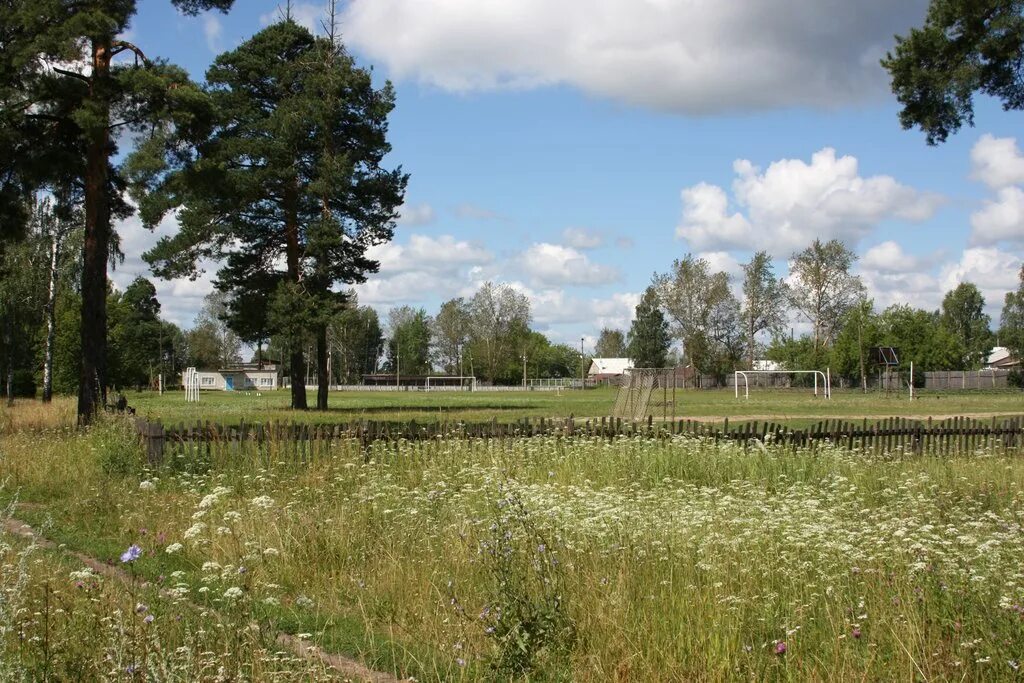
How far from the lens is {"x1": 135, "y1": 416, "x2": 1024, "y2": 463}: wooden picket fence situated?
13.9 metres

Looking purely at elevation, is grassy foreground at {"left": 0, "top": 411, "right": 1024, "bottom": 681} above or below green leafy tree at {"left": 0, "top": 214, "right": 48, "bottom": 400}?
below

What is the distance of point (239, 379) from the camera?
115 meters

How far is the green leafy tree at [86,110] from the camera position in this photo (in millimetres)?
19875

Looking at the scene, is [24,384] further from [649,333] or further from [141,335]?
[649,333]

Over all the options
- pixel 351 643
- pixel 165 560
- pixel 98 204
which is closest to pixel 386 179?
pixel 98 204

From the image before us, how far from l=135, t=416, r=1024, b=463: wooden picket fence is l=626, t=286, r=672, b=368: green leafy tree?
83.4 metres

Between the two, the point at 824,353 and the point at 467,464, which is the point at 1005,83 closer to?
the point at 467,464

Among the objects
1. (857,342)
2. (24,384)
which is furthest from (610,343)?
(24,384)

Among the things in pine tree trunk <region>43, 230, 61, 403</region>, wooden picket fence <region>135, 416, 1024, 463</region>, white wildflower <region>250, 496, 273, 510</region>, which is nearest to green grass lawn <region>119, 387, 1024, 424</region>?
wooden picket fence <region>135, 416, 1024, 463</region>

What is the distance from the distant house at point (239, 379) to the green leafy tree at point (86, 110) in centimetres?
9239

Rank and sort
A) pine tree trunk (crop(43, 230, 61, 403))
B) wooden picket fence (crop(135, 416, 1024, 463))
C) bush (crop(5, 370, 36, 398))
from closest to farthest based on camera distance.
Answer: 1. wooden picket fence (crop(135, 416, 1024, 463))
2. pine tree trunk (crop(43, 230, 61, 403))
3. bush (crop(5, 370, 36, 398))

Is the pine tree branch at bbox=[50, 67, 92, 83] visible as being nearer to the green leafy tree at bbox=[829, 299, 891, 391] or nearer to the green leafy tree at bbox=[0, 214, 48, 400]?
the green leafy tree at bbox=[0, 214, 48, 400]

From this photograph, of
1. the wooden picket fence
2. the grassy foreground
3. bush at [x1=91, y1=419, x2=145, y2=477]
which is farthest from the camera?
the wooden picket fence

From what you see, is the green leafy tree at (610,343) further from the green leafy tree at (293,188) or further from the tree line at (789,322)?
the green leafy tree at (293,188)
